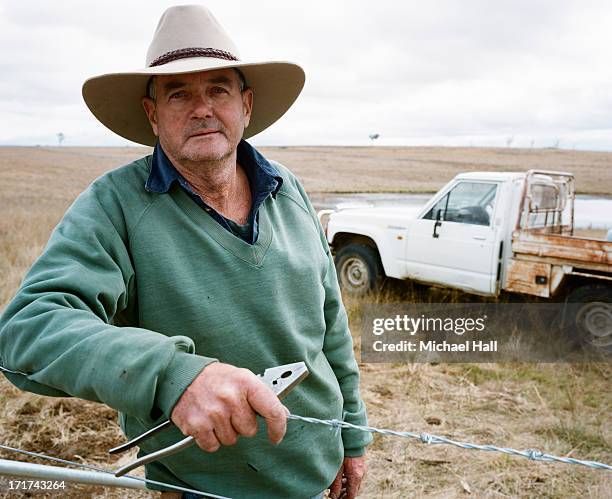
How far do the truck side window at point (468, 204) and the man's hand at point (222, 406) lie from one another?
610cm

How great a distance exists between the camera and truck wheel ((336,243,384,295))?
783 centimetres

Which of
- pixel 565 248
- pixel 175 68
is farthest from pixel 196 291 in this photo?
pixel 565 248

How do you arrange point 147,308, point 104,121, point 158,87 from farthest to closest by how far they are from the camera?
point 104,121, point 158,87, point 147,308

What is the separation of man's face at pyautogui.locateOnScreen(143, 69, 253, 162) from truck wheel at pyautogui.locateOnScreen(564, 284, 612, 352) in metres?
5.19

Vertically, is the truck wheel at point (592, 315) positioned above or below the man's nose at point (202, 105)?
below

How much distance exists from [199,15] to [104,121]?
21.5 inches

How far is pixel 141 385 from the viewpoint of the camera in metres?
1.01

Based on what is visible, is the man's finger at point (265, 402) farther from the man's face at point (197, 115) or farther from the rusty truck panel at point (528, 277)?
the rusty truck panel at point (528, 277)

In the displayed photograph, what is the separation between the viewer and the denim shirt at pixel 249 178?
166 cm

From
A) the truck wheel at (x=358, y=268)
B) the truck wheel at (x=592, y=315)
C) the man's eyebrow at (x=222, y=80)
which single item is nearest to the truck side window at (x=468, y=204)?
the truck wheel at (x=358, y=268)

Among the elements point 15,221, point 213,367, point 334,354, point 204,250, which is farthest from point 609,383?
point 15,221

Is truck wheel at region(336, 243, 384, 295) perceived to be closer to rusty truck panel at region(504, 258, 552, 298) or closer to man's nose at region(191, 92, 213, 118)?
rusty truck panel at region(504, 258, 552, 298)

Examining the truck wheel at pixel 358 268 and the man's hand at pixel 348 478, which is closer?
the man's hand at pixel 348 478

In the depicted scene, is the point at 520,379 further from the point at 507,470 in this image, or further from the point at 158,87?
the point at 158,87
